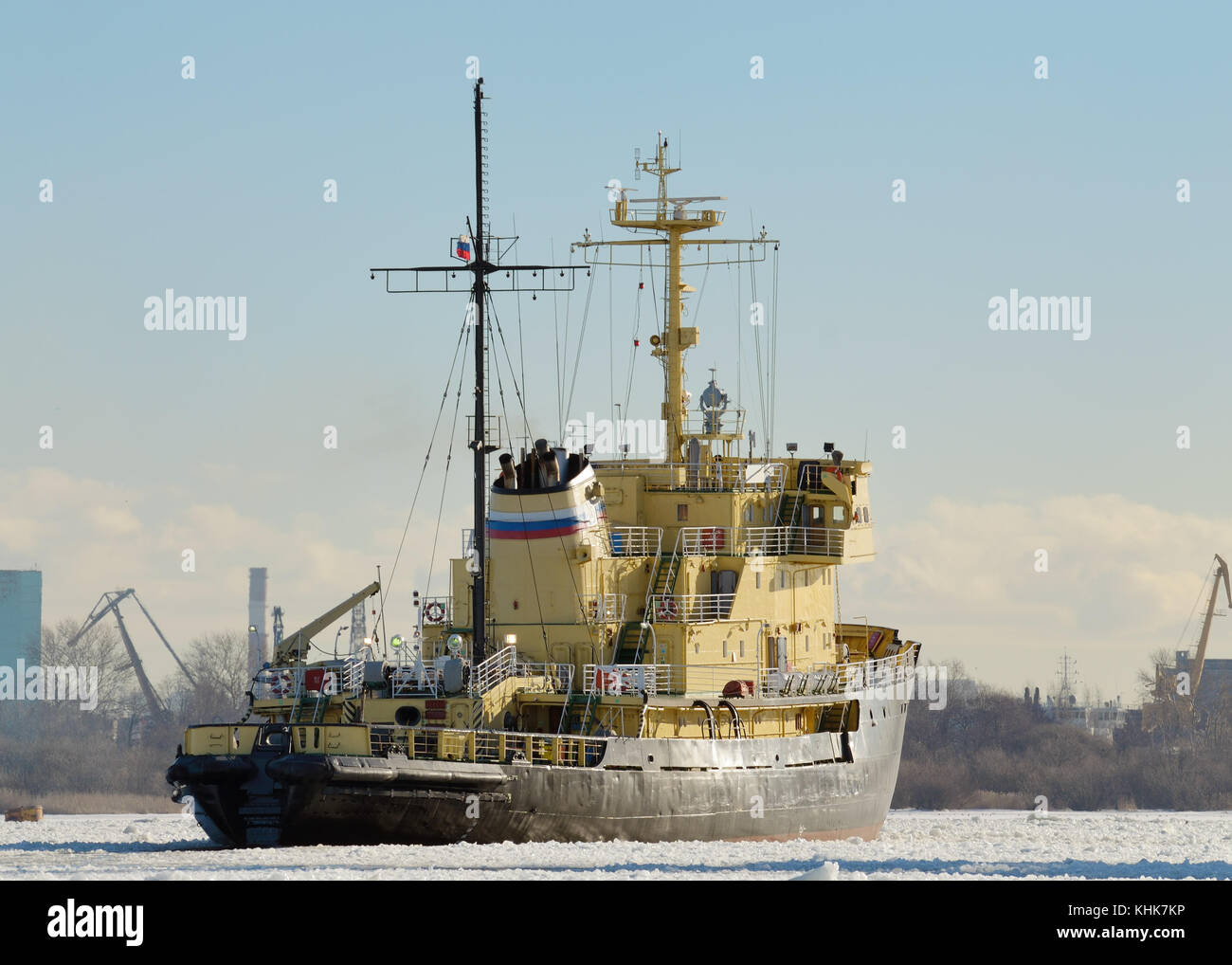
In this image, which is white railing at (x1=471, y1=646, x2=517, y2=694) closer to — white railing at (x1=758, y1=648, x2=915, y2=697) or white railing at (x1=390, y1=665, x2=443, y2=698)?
white railing at (x1=390, y1=665, x2=443, y2=698)

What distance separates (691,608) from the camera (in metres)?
42.6

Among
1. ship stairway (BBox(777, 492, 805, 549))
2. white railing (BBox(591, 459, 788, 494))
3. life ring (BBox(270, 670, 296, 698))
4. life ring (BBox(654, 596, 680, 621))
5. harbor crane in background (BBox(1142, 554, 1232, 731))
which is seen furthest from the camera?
harbor crane in background (BBox(1142, 554, 1232, 731))

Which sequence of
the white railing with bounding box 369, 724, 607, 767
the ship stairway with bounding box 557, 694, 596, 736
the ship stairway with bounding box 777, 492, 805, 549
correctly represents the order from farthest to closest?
the ship stairway with bounding box 777, 492, 805, 549, the ship stairway with bounding box 557, 694, 596, 736, the white railing with bounding box 369, 724, 607, 767

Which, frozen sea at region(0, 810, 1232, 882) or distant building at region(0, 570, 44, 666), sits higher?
distant building at region(0, 570, 44, 666)

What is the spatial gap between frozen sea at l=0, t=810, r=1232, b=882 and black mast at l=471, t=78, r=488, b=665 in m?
5.53

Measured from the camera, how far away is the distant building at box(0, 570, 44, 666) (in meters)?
112

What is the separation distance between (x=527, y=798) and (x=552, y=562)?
6937mm

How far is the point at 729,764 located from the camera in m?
40.5

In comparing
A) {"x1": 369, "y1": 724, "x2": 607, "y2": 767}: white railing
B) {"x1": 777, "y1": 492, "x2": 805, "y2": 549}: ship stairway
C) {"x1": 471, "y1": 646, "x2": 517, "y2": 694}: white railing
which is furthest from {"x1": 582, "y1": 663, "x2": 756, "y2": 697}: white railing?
{"x1": 777, "y1": 492, "x2": 805, "y2": 549}: ship stairway

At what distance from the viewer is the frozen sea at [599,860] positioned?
29.7m
